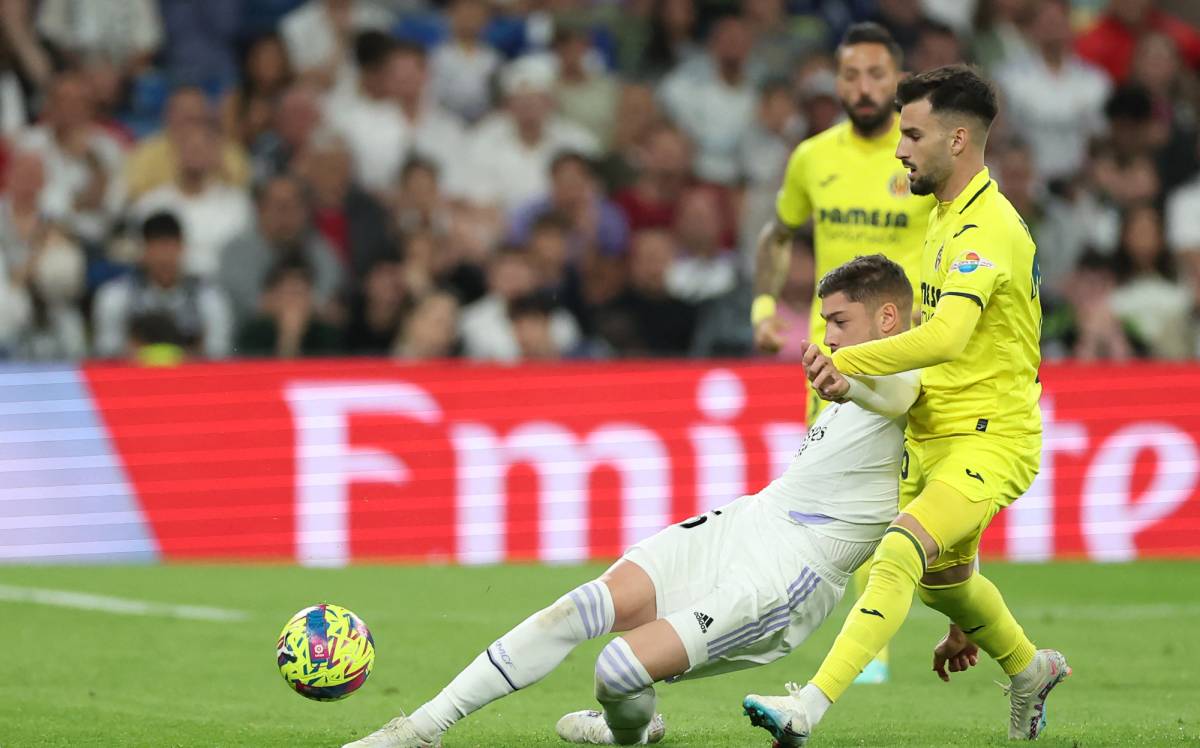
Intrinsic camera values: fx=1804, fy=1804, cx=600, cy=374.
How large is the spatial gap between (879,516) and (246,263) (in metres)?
8.53

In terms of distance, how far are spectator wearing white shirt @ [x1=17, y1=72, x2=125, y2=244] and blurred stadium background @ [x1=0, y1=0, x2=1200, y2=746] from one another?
3cm

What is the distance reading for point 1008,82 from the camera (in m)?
16.0

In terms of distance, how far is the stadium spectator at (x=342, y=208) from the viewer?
14.0 m

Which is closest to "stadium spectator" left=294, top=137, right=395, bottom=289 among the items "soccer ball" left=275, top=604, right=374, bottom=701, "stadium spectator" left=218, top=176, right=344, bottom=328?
"stadium spectator" left=218, top=176, right=344, bottom=328

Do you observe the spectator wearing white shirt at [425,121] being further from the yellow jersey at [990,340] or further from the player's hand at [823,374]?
the player's hand at [823,374]

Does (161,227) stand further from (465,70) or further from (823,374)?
(823,374)

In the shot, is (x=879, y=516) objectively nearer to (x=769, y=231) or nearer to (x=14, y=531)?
(x=769, y=231)

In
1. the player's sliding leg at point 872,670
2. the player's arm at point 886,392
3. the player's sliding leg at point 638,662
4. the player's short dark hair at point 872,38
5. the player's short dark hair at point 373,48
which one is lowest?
the player's sliding leg at point 872,670

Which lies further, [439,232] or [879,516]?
[439,232]

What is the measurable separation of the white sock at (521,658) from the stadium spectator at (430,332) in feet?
24.6

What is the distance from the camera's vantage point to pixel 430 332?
1301 centimetres

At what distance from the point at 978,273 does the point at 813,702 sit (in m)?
1.47

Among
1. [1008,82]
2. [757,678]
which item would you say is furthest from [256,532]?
[1008,82]

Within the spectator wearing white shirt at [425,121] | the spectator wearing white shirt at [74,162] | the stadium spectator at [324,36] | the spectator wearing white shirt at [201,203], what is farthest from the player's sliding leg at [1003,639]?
the stadium spectator at [324,36]
